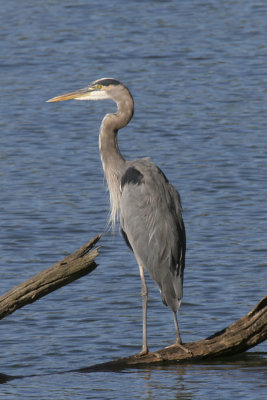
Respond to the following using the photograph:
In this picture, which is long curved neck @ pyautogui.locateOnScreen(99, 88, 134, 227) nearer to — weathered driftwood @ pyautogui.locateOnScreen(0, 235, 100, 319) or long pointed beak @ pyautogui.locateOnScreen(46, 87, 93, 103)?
long pointed beak @ pyautogui.locateOnScreen(46, 87, 93, 103)

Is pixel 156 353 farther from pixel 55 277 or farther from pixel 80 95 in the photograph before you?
pixel 80 95

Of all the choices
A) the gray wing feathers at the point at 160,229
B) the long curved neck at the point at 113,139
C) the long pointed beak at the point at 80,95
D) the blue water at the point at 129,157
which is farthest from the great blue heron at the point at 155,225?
the long pointed beak at the point at 80,95

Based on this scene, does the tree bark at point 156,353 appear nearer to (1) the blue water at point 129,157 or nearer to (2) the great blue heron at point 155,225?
(1) the blue water at point 129,157

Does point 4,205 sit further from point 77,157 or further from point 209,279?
point 209,279

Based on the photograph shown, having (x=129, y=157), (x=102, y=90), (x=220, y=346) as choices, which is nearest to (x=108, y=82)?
(x=102, y=90)

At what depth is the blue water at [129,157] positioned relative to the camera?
934 cm

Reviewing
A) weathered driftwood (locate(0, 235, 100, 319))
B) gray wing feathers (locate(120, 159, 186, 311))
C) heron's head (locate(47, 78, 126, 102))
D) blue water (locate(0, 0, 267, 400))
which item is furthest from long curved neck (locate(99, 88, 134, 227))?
weathered driftwood (locate(0, 235, 100, 319))

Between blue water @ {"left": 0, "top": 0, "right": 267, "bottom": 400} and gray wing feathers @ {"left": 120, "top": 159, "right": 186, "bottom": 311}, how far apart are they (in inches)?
31.8

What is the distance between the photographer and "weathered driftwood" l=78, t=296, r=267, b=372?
812 centimetres

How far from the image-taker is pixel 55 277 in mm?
7352

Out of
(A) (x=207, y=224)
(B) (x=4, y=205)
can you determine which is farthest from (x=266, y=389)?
(B) (x=4, y=205)

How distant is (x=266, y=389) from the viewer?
823cm

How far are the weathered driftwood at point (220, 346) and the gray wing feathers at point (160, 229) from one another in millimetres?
537

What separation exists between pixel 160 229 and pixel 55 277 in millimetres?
1813
